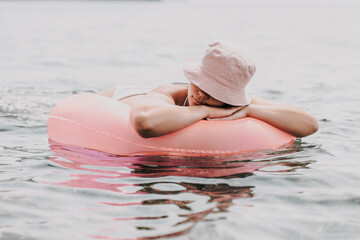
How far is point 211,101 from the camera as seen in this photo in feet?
13.6

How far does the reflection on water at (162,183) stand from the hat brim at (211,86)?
0.48 m

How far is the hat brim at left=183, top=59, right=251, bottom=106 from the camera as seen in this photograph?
13.1 feet

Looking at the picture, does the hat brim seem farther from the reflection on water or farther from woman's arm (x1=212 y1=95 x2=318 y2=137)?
the reflection on water

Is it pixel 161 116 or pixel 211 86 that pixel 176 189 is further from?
pixel 211 86

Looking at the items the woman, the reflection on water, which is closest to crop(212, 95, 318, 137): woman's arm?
the woman

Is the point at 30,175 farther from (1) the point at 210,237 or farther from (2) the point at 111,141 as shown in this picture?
(1) the point at 210,237

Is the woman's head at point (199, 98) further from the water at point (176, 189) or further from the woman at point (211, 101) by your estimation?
the water at point (176, 189)

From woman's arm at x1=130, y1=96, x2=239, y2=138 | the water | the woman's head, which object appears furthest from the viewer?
the woman's head

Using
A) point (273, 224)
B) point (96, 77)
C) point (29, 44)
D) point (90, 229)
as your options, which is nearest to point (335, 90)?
point (96, 77)

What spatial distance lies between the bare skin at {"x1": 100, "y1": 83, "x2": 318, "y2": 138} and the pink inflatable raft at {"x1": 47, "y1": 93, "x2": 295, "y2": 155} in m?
0.08

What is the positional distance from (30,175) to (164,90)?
1.32 metres

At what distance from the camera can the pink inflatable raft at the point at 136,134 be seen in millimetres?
4125

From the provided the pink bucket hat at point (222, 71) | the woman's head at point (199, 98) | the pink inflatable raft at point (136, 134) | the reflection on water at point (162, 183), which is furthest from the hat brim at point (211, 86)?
the reflection on water at point (162, 183)

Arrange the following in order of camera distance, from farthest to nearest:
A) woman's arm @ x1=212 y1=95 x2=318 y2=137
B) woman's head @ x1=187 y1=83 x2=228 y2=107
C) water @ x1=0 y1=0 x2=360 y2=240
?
woman's arm @ x1=212 y1=95 x2=318 y2=137, woman's head @ x1=187 y1=83 x2=228 y2=107, water @ x1=0 y1=0 x2=360 y2=240
